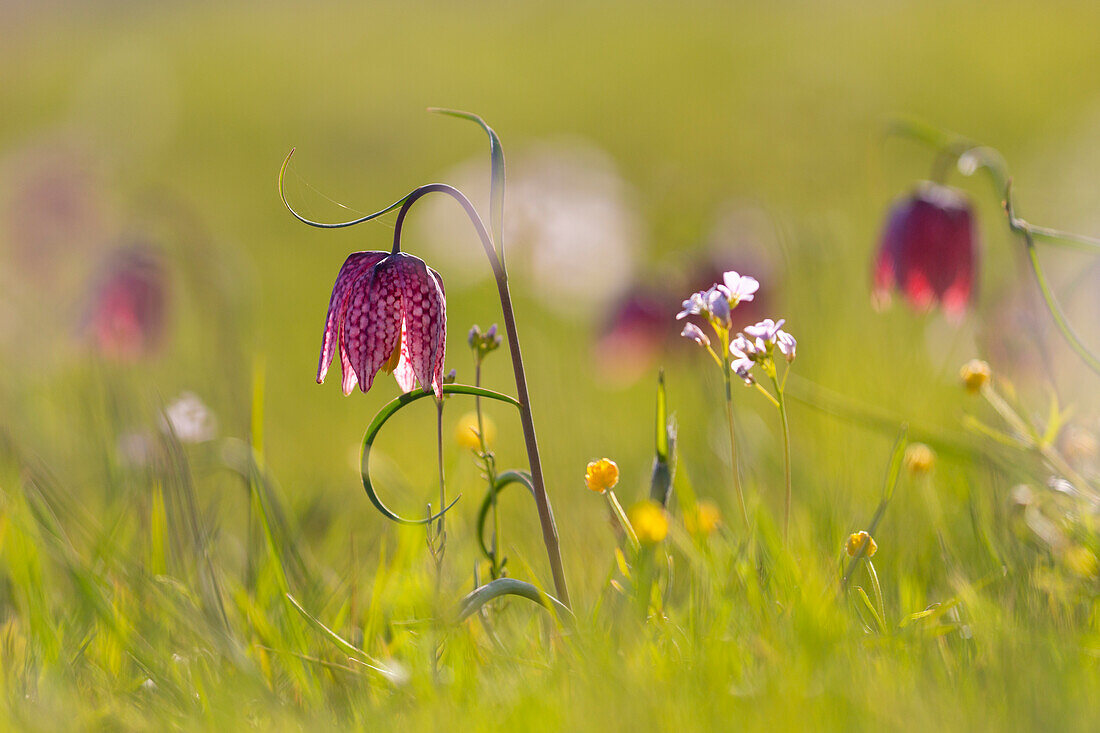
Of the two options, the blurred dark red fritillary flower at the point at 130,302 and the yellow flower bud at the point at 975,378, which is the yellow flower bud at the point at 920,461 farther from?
the blurred dark red fritillary flower at the point at 130,302

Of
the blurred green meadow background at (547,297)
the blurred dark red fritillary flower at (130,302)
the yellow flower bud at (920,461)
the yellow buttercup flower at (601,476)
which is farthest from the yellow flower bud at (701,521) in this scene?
the blurred dark red fritillary flower at (130,302)

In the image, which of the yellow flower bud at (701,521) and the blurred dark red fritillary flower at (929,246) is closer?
the yellow flower bud at (701,521)

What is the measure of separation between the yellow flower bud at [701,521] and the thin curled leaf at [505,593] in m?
0.25

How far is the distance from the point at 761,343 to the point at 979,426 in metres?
0.38

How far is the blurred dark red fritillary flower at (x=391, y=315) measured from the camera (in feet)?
3.85

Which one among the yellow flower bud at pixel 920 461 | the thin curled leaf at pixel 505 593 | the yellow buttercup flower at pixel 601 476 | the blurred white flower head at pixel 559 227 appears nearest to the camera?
the thin curled leaf at pixel 505 593

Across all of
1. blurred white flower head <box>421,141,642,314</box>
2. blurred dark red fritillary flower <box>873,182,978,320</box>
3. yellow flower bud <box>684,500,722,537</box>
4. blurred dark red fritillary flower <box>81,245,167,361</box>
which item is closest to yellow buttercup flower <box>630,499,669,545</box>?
yellow flower bud <box>684,500,722,537</box>

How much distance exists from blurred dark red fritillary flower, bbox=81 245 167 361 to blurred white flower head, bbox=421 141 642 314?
177 cm

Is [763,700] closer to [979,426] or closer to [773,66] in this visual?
[979,426]

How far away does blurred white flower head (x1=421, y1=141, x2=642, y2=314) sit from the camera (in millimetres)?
4488

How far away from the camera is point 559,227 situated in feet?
15.2

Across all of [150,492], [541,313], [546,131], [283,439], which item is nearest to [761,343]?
[150,492]

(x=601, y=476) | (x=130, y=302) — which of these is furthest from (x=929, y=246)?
(x=130, y=302)

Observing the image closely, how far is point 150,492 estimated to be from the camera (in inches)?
66.5
